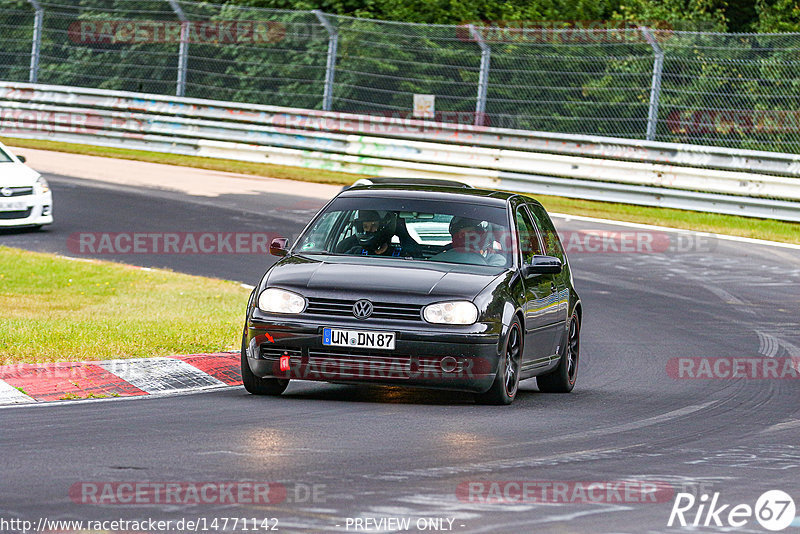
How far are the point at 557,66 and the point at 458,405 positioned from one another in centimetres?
1548

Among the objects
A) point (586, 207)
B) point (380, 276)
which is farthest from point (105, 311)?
point (586, 207)

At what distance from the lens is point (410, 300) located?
9.36 metres

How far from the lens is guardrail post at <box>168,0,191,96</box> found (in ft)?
93.7

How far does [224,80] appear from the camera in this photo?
93.8 ft

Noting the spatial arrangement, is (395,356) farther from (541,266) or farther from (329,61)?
(329,61)

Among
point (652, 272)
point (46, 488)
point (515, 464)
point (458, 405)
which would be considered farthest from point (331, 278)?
point (652, 272)

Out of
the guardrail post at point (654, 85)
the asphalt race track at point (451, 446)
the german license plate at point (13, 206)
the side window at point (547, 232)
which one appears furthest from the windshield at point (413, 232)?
the guardrail post at point (654, 85)

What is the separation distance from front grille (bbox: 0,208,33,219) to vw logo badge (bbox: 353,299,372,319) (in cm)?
1147

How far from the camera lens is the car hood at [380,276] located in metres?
9.45

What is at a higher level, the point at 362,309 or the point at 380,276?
the point at 380,276

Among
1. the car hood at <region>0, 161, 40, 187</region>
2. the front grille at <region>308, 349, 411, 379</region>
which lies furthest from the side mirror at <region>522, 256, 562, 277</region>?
the car hood at <region>0, 161, 40, 187</region>

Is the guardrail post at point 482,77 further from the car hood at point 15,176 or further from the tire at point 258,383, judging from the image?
the tire at point 258,383

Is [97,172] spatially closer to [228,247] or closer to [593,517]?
[228,247]

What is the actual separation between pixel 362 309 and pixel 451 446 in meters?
1.64
